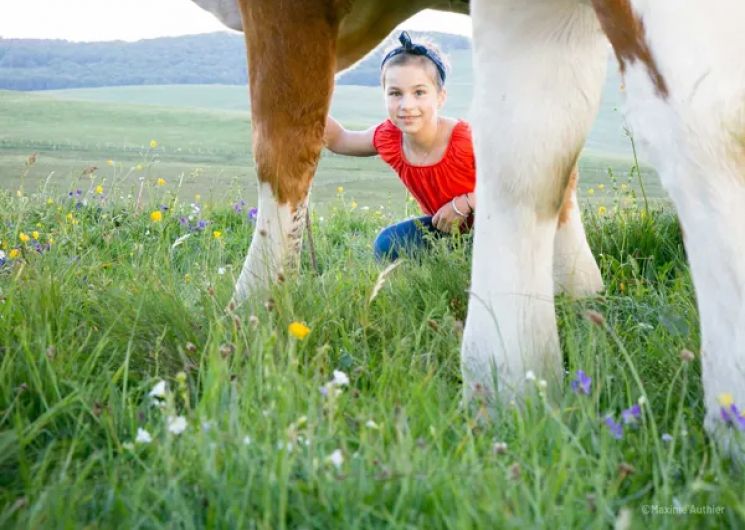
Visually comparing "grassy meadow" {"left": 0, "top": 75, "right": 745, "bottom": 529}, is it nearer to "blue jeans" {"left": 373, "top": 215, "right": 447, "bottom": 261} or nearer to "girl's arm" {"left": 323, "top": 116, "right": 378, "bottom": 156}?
"blue jeans" {"left": 373, "top": 215, "right": 447, "bottom": 261}

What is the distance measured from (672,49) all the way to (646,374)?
0.80 meters

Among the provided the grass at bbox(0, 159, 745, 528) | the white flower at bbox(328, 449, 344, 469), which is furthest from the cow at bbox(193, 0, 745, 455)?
the white flower at bbox(328, 449, 344, 469)

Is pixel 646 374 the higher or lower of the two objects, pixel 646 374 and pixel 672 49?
the lower

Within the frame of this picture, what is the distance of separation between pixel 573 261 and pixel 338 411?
60.3 inches

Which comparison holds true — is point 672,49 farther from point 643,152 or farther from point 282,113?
point 282,113

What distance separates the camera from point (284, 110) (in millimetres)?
3137

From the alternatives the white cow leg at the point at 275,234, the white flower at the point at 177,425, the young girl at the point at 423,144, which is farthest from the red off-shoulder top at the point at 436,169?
the white flower at the point at 177,425

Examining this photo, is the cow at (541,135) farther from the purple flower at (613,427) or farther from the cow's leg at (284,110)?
the purple flower at (613,427)

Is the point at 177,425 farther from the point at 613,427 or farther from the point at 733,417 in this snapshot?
the point at 733,417

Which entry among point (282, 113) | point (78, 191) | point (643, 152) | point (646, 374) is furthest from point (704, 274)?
point (78, 191)

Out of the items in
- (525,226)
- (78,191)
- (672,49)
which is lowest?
(78,191)

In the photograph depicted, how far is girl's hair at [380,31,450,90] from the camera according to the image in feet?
13.9

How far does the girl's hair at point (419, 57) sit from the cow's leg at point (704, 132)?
267 cm

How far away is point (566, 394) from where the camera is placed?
1.84 metres
